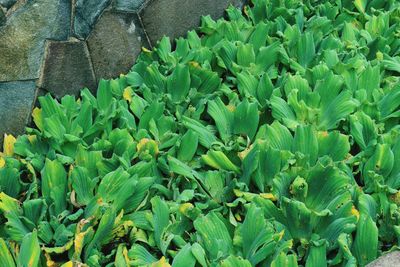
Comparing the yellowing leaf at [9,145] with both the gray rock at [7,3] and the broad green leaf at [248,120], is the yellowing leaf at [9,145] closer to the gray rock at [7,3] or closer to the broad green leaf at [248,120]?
the gray rock at [7,3]

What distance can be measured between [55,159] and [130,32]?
681 mm

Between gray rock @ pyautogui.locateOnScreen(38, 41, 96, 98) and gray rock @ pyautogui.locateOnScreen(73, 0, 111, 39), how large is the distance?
4cm

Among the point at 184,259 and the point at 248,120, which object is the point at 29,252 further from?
the point at 248,120

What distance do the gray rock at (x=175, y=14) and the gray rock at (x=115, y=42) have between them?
0.05m

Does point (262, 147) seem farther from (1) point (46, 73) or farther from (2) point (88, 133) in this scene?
(1) point (46, 73)

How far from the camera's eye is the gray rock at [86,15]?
2258 millimetres

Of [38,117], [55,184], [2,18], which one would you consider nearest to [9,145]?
[38,117]

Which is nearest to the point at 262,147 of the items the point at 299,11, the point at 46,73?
the point at 46,73

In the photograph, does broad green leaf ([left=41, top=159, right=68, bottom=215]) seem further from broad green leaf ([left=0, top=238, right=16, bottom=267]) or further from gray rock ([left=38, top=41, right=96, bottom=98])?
gray rock ([left=38, top=41, right=96, bottom=98])

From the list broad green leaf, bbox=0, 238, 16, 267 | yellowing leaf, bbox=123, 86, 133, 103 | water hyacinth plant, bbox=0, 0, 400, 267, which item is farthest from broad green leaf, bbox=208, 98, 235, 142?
broad green leaf, bbox=0, 238, 16, 267

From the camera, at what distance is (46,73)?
2236 mm

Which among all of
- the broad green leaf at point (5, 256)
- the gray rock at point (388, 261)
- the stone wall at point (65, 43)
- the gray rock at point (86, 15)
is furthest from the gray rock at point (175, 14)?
the gray rock at point (388, 261)

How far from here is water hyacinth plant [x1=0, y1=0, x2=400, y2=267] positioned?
1.79m

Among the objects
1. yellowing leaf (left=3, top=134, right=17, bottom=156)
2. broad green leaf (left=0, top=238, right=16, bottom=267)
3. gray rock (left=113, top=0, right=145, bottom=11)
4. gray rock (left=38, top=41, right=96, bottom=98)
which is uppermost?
gray rock (left=113, top=0, right=145, bottom=11)
